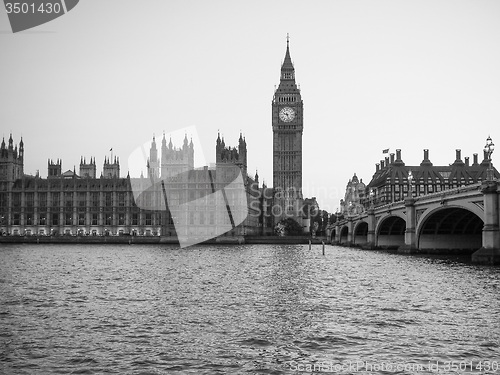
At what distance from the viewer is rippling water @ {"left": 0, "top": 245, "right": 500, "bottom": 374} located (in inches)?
716

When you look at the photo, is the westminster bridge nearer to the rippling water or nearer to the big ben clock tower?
the rippling water

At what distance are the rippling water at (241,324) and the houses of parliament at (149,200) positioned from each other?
111m

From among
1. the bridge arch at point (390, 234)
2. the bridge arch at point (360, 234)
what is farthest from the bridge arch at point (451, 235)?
the bridge arch at point (360, 234)

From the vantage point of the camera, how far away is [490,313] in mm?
26031

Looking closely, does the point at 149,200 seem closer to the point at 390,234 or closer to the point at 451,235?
the point at 390,234

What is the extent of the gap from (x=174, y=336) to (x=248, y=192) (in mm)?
142651

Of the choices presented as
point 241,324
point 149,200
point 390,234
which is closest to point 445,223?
point 390,234

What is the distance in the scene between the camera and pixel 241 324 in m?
24.0

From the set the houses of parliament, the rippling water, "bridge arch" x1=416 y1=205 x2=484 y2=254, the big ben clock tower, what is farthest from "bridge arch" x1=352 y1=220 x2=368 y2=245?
the rippling water

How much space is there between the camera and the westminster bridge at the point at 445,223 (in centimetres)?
5066

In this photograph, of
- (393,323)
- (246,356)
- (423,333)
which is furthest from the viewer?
(393,323)

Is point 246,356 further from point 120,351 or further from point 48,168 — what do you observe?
point 48,168

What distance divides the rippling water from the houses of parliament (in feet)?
363

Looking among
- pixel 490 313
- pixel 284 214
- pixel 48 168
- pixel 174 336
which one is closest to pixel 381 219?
pixel 490 313
